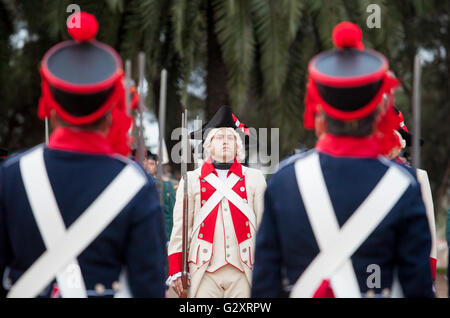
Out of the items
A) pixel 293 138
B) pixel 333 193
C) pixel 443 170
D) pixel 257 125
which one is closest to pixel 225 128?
pixel 333 193

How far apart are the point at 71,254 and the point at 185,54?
776 cm

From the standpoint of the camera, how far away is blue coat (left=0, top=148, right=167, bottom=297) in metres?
2.89

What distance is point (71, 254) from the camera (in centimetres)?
287

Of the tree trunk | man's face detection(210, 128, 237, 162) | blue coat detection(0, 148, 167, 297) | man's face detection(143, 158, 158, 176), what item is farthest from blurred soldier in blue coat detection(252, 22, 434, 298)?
the tree trunk

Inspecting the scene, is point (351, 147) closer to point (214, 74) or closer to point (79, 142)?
point (79, 142)

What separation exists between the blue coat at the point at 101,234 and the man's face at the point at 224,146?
281 centimetres

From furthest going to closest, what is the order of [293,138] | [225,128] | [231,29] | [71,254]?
1. [293,138]
2. [231,29]
3. [225,128]
4. [71,254]

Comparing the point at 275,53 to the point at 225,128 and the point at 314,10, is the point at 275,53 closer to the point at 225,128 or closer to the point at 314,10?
the point at 314,10

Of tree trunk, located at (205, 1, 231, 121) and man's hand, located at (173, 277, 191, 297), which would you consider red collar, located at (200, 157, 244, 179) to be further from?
tree trunk, located at (205, 1, 231, 121)

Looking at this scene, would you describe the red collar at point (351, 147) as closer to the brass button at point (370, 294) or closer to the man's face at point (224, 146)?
the brass button at point (370, 294)

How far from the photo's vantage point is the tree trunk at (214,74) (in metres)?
10.7

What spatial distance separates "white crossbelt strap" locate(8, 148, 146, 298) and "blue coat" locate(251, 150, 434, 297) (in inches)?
23.8

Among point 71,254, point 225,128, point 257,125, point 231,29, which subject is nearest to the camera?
point 71,254

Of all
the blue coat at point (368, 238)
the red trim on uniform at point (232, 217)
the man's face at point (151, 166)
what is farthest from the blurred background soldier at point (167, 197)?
the blue coat at point (368, 238)
